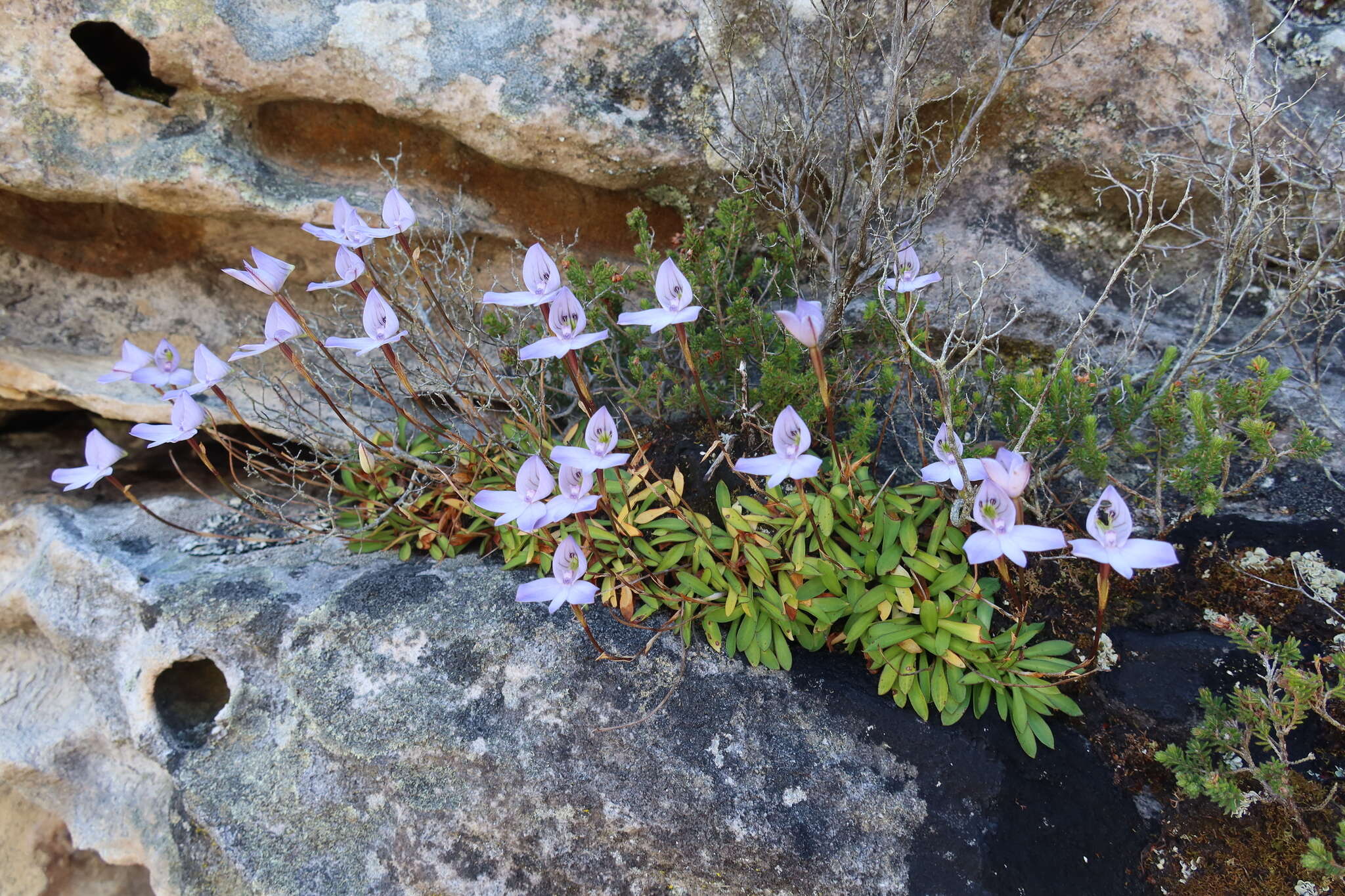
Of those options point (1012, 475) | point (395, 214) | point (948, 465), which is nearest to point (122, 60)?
point (395, 214)

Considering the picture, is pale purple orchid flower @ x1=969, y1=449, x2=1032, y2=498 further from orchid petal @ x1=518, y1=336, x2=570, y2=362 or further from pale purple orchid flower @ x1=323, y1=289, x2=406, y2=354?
pale purple orchid flower @ x1=323, y1=289, x2=406, y2=354

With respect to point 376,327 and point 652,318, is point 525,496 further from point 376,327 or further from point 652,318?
point 376,327

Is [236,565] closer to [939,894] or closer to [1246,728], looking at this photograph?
[939,894]

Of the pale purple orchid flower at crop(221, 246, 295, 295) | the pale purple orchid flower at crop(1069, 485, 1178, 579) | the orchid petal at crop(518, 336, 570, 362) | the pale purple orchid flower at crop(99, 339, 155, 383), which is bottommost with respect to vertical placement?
the pale purple orchid flower at crop(99, 339, 155, 383)

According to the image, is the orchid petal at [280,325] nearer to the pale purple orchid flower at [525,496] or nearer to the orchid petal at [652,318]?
the pale purple orchid flower at [525,496]

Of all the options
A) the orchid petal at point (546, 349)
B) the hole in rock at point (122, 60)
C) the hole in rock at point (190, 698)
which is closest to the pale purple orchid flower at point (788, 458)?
the orchid petal at point (546, 349)

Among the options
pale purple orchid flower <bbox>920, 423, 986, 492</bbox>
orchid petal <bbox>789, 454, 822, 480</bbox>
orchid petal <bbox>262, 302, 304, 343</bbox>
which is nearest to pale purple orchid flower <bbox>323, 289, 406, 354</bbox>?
orchid petal <bbox>262, 302, 304, 343</bbox>

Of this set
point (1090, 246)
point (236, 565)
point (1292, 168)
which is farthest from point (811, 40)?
point (236, 565)
